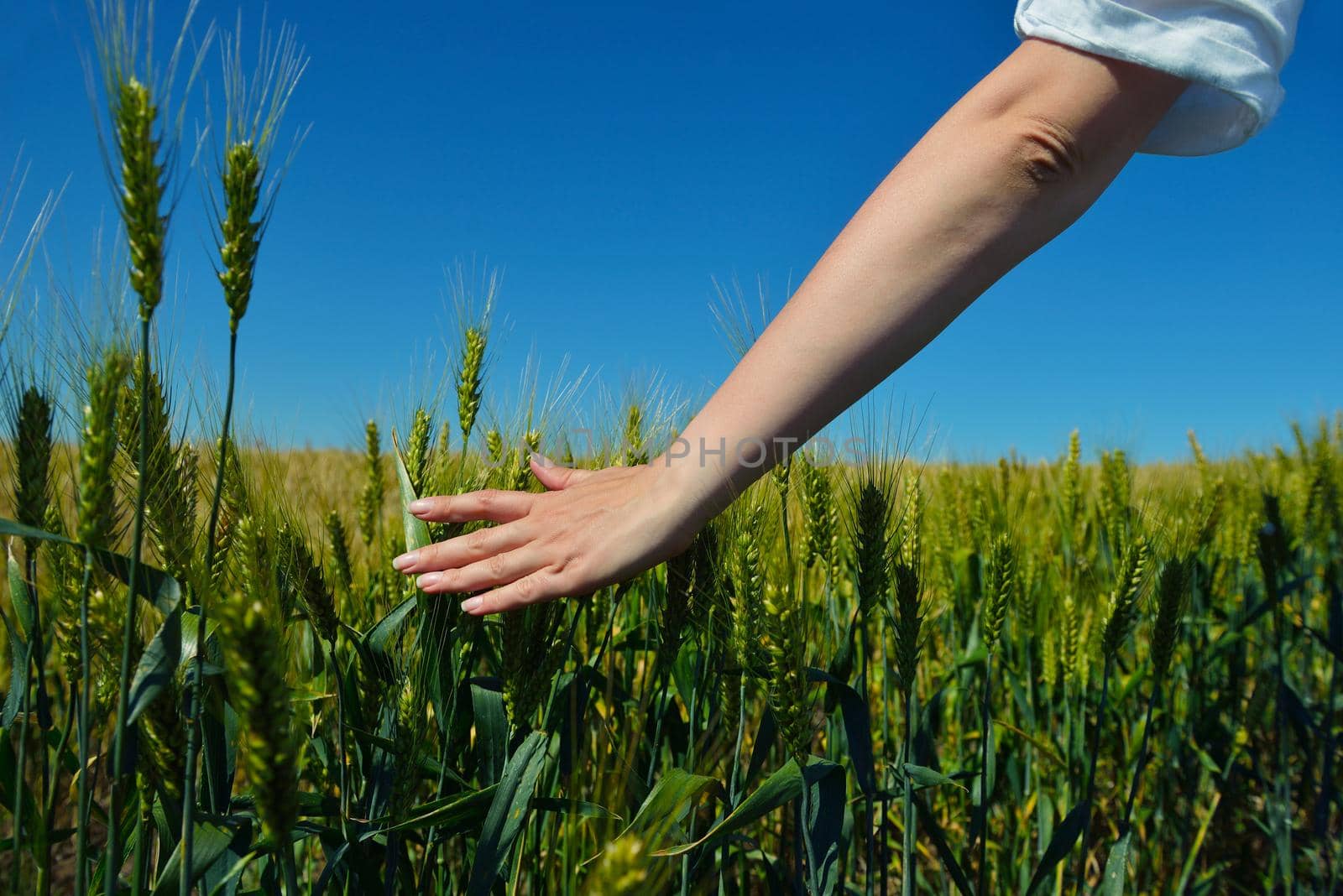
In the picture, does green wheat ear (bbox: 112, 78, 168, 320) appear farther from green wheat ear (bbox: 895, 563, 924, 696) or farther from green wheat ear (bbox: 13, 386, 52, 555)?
green wheat ear (bbox: 895, 563, 924, 696)

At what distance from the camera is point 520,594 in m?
1.08

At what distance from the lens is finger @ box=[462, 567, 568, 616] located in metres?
1.07

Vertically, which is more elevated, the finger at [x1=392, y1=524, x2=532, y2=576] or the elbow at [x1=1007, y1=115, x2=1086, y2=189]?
the elbow at [x1=1007, y1=115, x2=1086, y2=189]

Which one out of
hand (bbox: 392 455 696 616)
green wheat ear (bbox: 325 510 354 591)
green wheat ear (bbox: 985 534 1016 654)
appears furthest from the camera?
green wheat ear (bbox: 325 510 354 591)

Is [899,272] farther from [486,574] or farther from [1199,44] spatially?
[486,574]

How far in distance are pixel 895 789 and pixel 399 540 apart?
4.08 feet

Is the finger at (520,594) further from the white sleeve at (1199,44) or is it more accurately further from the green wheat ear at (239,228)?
the white sleeve at (1199,44)

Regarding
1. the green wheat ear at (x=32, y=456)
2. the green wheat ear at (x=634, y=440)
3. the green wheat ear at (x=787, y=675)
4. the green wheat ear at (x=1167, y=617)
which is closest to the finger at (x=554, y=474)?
the green wheat ear at (x=634, y=440)

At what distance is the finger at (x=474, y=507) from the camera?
1209 mm

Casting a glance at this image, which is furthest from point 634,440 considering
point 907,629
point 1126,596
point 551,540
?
point 1126,596

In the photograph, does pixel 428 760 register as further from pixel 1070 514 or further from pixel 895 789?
pixel 1070 514

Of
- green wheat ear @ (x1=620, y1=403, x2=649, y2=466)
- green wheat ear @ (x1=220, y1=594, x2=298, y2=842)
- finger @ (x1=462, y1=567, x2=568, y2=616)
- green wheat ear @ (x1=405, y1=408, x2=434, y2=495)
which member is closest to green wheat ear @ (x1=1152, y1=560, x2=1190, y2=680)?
green wheat ear @ (x1=620, y1=403, x2=649, y2=466)

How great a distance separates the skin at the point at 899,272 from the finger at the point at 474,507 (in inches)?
4.5

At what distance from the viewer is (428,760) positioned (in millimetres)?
1082
